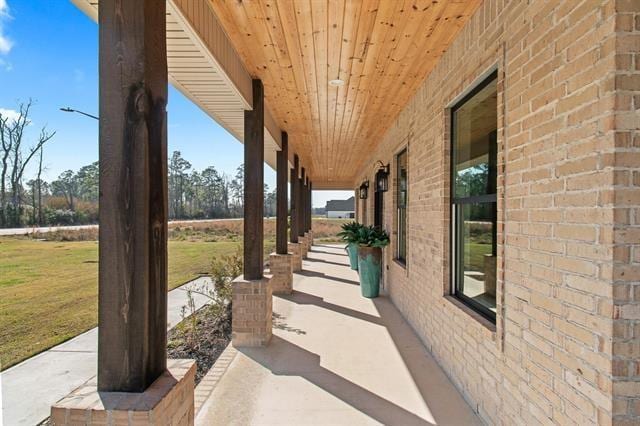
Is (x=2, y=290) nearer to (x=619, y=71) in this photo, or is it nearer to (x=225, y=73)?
(x=225, y=73)

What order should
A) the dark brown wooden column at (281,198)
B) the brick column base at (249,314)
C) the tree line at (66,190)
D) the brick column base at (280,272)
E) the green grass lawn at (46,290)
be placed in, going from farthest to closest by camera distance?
the brick column base at (280,272)
the dark brown wooden column at (281,198)
the tree line at (66,190)
the green grass lawn at (46,290)
the brick column base at (249,314)

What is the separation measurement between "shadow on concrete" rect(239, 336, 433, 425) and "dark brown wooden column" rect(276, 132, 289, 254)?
2.47 metres

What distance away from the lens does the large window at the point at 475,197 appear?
2.79 m

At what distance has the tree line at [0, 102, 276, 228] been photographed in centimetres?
571

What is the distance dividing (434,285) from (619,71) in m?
2.75

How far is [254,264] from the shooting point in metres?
4.26

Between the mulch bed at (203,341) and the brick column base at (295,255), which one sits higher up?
the brick column base at (295,255)

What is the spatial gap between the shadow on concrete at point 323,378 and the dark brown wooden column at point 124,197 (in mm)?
1820

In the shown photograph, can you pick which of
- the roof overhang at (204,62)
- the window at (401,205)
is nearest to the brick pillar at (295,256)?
the window at (401,205)

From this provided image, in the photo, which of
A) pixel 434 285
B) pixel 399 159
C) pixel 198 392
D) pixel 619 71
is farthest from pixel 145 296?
pixel 399 159

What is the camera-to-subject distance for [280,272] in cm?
689

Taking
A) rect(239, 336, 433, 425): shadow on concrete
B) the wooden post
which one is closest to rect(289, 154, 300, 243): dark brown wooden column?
the wooden post

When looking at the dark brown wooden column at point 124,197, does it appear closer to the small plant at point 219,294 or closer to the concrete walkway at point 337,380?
the concrete walkway at point 337,380

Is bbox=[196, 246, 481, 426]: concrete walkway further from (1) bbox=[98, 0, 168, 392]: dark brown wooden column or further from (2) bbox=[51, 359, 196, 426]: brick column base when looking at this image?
(1) bbox=[98, 0, 168, 392]: dark brown wooden column
